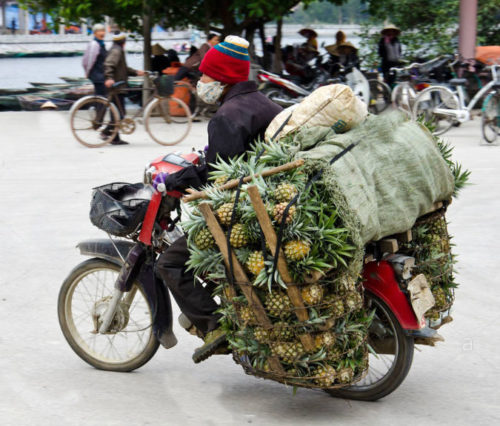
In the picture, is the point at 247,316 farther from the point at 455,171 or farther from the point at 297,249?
the point at 455,171

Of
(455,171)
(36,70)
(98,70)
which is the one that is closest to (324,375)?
(455,171)

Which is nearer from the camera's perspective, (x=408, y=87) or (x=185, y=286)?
(x=185, y=286)

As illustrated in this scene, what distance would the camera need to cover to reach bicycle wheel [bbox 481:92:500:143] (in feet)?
40.5

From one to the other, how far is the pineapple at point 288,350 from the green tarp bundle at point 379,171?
0.55m

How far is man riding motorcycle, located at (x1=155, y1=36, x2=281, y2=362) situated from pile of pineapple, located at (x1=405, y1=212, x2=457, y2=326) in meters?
0.94

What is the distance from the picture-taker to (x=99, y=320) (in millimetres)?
4570

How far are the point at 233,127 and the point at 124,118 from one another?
942cm

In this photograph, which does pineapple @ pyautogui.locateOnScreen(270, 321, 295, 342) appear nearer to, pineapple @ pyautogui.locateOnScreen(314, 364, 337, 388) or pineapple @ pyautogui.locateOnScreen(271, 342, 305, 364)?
pineapple @ pyautogui.locateOnScreen(271, 342, 305, 364)

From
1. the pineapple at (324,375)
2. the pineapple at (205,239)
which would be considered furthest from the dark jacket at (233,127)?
the pineapple at (324,375)

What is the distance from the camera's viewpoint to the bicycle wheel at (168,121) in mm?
13055

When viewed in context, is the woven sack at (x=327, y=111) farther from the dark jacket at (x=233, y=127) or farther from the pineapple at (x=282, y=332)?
the pineapple at (x=282, y=332)

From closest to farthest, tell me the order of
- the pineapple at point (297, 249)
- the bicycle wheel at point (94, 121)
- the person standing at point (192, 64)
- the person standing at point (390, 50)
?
the pineapple at point (297, 249)
the bicycle wheel at point (94, 121)
the person standing at point (192, 64)
the person standing at point (390, 50)

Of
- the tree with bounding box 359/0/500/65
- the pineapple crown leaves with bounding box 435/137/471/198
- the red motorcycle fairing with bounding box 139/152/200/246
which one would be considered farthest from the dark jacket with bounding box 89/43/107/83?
the pineapple crown leaves with bounding box 435/137/471/198

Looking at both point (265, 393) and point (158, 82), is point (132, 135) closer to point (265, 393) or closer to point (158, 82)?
point (158, 82)
